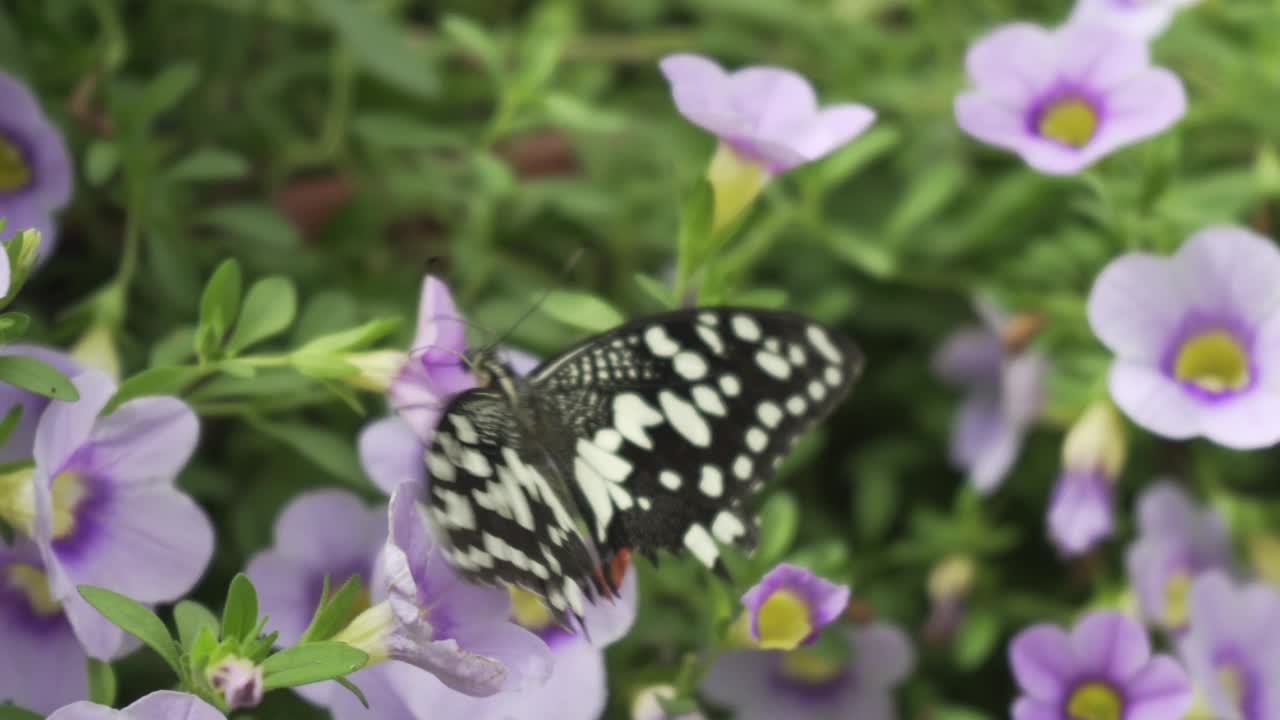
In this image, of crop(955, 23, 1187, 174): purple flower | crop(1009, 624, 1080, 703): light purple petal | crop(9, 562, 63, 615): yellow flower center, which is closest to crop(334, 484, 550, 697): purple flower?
crop(9, 562, 63, 615): yellow flower center

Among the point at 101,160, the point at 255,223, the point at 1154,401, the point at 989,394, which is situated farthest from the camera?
the point at 989,394

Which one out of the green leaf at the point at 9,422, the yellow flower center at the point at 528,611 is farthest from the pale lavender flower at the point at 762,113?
the green leaf at the point at 9,422

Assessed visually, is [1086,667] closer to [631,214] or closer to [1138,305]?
[1138,305]

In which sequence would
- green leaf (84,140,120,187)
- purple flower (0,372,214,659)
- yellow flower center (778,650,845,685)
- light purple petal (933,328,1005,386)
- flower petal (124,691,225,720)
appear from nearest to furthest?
flower petal (124,691,225,720) → purple flower (0,372,214,659) → green leaf (84,140,120,187) → yellow flower center (778,650,845,685) → light purple petal (933,328,1005,386)

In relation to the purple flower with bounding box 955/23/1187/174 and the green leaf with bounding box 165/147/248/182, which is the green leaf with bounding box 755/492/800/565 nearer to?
the purple flower with bounding box 955/23/1187/174

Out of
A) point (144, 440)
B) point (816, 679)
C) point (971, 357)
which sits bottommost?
point (816, 679)

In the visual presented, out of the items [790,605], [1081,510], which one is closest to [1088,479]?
[1081,510]
